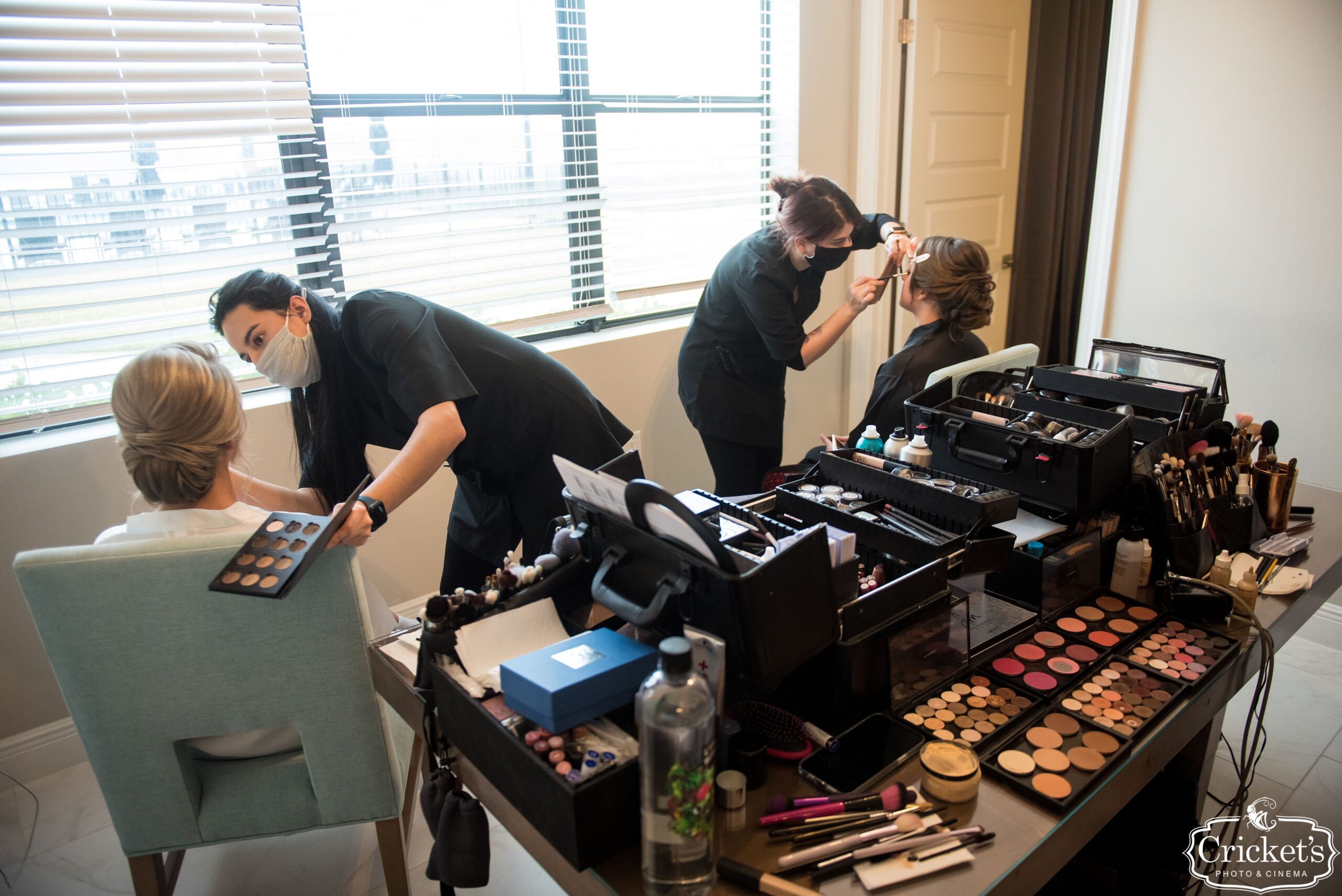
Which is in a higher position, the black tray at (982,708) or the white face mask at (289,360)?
the white face mask at (289,360)

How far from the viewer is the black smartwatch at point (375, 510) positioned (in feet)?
4.38

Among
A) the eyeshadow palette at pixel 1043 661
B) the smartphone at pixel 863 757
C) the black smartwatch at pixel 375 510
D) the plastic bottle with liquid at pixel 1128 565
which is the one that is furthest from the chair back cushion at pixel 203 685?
the plastic bottle with liquid at pixel 1128 565

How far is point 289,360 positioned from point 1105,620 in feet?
4.79

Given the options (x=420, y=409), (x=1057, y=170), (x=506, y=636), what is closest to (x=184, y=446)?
(x=420, y=409)

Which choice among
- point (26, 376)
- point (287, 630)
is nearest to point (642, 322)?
point (26, 376)

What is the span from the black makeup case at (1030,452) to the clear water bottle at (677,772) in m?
0.77

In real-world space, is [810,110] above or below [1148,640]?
above

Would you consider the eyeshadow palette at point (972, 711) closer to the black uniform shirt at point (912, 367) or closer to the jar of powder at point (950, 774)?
the jar of powder at point (950, 774)

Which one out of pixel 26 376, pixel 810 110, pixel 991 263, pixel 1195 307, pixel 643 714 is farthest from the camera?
pixel 991 263

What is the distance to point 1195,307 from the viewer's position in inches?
108

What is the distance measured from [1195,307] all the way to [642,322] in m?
1.81

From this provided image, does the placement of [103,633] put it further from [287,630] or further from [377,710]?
[377,710]

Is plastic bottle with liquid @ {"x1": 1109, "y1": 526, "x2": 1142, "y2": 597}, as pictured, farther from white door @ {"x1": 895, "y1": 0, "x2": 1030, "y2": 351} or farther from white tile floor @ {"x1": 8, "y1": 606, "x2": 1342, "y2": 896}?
white door @ {"x1": 895, "y1": 0, "x2": 1030, "y2": 351}

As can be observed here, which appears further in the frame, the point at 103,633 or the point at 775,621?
the point at 103,633
